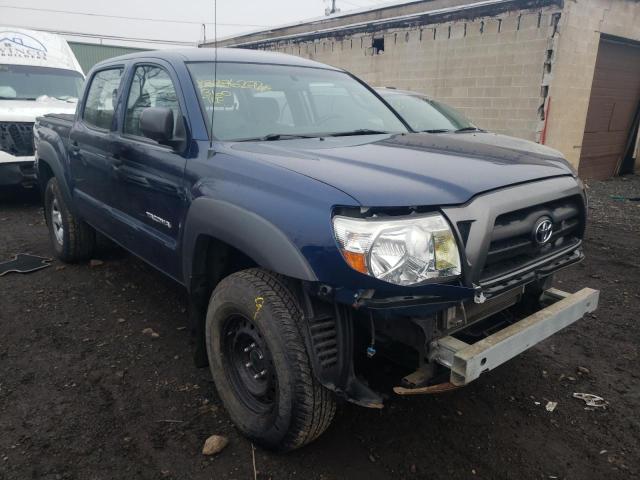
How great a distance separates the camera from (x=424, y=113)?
6.80 metres

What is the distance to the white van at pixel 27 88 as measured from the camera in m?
6.95

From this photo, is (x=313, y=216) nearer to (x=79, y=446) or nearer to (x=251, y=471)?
(x=251, y=471)

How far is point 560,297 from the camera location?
A: 2.70 m

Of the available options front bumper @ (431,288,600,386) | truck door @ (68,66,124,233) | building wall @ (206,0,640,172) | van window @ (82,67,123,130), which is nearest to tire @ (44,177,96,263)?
truck door @ (68,66,124,233)

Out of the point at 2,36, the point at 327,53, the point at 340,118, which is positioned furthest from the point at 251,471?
the point at 327,53

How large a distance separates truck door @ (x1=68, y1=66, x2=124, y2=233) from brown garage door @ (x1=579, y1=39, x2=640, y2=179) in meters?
9.50

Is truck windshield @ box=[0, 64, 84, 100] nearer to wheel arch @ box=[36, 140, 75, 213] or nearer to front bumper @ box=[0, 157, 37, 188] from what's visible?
front bumper @ box=[0, 157, 37, 188]

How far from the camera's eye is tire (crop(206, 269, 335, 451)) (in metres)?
2.12

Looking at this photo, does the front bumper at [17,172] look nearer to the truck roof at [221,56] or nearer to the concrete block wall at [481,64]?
the truck roof at [221,56]

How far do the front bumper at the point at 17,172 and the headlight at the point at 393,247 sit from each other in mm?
6616

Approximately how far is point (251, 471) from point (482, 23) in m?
9.70

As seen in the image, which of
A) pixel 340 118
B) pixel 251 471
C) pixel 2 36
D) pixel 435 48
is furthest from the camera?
pixel 435 48

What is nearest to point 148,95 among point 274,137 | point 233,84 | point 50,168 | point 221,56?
point 221,56

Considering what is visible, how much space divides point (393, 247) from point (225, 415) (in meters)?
1.47
